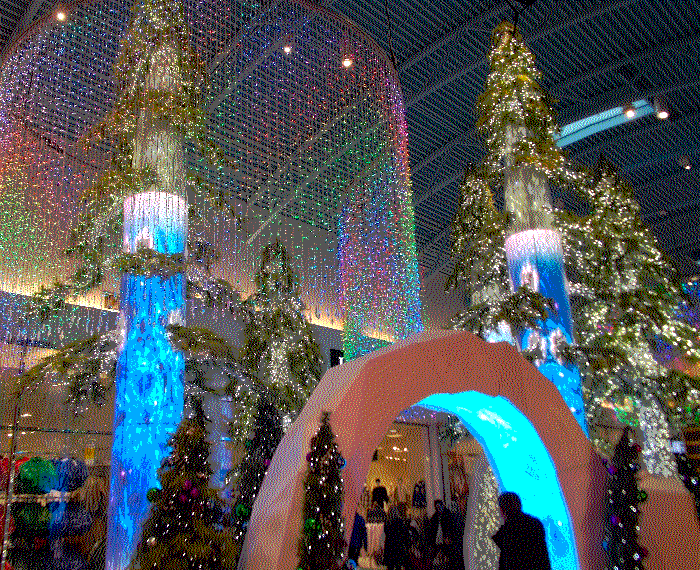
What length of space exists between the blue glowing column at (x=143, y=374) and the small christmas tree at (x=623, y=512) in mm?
3798

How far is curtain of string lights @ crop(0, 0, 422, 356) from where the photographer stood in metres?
6.72

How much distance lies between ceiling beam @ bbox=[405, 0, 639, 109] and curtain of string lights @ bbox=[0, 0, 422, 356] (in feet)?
18.7

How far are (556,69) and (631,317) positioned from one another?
6751 mm

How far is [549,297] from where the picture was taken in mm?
7914

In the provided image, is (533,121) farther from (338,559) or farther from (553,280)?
(338,559)

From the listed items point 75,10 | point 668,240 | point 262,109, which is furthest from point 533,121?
point 668,240

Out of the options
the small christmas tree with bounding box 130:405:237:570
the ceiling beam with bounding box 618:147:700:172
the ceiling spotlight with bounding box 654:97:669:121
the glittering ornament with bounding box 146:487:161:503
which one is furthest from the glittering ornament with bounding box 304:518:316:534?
the ceiling beam with bounding box 618:147:700:172

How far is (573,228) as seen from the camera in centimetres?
912

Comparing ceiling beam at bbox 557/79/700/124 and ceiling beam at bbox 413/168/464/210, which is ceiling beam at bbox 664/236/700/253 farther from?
ceiling beam at bbox 413/168/464/210

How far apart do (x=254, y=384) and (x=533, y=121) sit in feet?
16.7

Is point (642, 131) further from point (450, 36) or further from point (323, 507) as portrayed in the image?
point (323, 507)

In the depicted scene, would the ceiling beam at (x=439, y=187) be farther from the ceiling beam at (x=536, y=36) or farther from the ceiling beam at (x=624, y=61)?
the ceiling beam at (x=624, y=61)

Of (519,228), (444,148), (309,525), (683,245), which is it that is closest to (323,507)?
(309,525)

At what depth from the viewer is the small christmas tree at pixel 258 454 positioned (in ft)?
20.4
